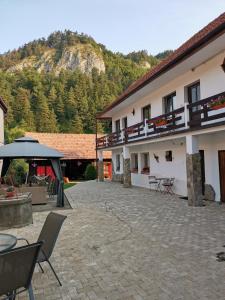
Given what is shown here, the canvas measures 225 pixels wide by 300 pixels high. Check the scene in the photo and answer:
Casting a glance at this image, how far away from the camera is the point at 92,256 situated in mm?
5660

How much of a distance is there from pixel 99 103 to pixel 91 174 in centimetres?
3100

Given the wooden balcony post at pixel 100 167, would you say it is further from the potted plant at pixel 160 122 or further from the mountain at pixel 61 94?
the potted plant at pixel 160 122

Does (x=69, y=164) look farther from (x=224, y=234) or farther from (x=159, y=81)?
(x=224, y=234)

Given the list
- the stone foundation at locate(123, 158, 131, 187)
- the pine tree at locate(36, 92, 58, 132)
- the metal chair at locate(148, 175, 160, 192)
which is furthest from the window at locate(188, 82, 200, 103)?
the pine tree at locate(36, 92, 58, 132)

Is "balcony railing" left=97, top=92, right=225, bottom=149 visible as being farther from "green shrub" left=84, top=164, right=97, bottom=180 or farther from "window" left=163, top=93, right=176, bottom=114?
"green shrub" left=84, top=164, right=97, bottom=180

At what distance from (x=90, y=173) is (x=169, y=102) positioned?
15788 millimetres

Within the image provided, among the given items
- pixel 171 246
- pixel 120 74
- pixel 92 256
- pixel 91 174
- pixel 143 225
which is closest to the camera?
pixel 92 256

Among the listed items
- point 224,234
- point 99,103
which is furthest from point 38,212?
point 99,103

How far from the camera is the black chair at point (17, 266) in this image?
3023mm

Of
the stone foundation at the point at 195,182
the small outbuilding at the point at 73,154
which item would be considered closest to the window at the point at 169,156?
the stone foundation at the point at 195,182

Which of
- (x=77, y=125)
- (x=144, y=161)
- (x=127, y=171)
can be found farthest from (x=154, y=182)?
(x=77, y=125)

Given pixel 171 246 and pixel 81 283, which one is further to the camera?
pixel 171 246

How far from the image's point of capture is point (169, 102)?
15297 millimetres

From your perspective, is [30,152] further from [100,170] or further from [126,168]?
[100,170]
